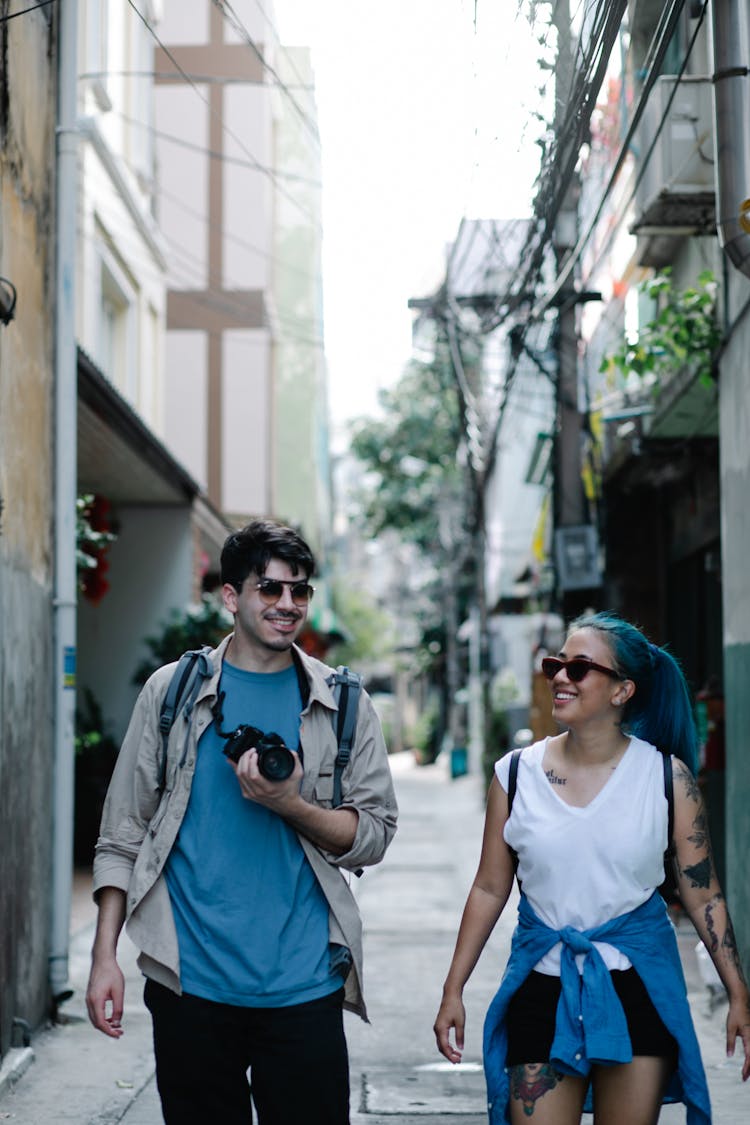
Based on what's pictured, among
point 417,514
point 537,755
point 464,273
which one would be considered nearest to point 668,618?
point 464,273

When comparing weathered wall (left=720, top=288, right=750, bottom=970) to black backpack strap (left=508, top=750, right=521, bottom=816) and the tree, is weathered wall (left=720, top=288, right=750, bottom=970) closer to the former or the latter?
black backpack strap (left=508, top=750, right=521, bottom=816)

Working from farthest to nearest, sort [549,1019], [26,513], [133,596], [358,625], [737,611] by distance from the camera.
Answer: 1. [358,625]
2. [133,596]
3. [737,611]
4. [26,513]
5. [549,1019]

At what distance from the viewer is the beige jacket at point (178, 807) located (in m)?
3.50

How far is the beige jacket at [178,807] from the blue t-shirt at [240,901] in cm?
3

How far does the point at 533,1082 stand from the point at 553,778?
0.75m

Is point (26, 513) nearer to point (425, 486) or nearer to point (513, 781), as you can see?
point (513, 781)

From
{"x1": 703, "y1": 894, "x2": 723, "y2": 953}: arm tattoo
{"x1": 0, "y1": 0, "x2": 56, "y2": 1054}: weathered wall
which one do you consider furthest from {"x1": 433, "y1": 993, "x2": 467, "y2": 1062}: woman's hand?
{"x1": 0, "y1": 0, "x2": 56, "y2": 1054}: weathered wall

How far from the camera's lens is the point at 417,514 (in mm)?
35938

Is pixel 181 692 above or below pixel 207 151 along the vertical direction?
below

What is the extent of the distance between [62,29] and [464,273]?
1065cm

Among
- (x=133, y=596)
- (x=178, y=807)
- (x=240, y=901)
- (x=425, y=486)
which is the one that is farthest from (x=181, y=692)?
(x=425, y=486)

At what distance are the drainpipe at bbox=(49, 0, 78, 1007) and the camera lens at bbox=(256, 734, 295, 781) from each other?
455 centimetres

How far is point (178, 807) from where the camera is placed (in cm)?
353

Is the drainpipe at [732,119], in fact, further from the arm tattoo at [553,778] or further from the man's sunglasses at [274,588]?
the man's sunglasses at [274,588]
